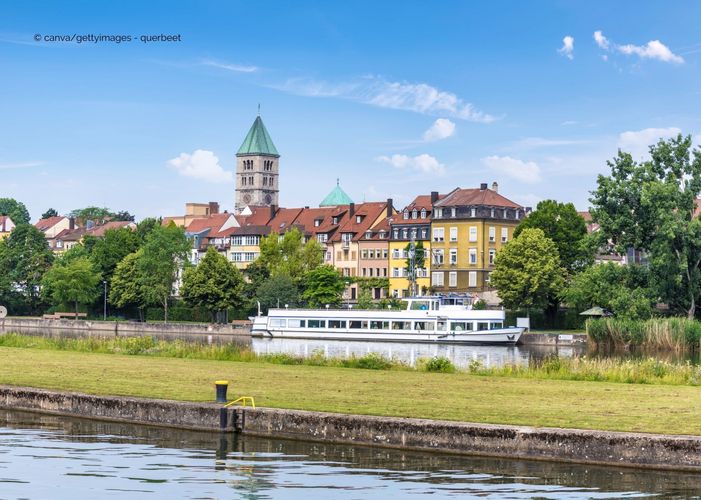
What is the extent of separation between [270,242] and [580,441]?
12115 centimetres

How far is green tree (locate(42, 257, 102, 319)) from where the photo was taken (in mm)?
137375

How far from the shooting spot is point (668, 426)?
2411cm

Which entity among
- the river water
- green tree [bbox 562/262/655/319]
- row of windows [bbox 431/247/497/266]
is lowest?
the river water

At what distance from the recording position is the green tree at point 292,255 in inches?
5517

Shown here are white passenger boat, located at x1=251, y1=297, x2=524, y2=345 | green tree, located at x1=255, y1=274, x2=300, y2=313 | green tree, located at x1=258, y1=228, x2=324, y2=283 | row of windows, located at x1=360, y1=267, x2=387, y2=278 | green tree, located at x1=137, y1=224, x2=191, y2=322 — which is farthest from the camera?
row of windows, located at x1=360, y1=267, x2=387, y2=278

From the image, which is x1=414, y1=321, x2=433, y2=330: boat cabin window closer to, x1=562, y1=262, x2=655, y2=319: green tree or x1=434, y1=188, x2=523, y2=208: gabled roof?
x1=562, y1=262, x2=655, y2=319: green tree

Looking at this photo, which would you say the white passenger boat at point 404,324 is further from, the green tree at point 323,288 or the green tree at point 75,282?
the green tree at point 75,282

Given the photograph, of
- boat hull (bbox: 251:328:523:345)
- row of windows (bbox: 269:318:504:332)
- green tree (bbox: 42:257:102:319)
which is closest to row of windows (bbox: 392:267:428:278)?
green tree (bbox: 42:257:102:319)

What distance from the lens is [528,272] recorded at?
113 m

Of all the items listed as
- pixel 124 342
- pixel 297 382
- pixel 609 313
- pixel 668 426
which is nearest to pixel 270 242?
pixel 609 313

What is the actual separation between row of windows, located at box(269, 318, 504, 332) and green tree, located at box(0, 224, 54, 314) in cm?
5258

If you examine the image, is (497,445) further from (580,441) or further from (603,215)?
(603,215)

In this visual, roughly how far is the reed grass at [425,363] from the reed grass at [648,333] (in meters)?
38.6

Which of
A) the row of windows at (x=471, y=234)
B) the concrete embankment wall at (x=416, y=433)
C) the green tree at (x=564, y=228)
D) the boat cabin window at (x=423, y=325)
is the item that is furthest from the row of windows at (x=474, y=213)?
the concrete embankment wall at (x=416, y=433)
